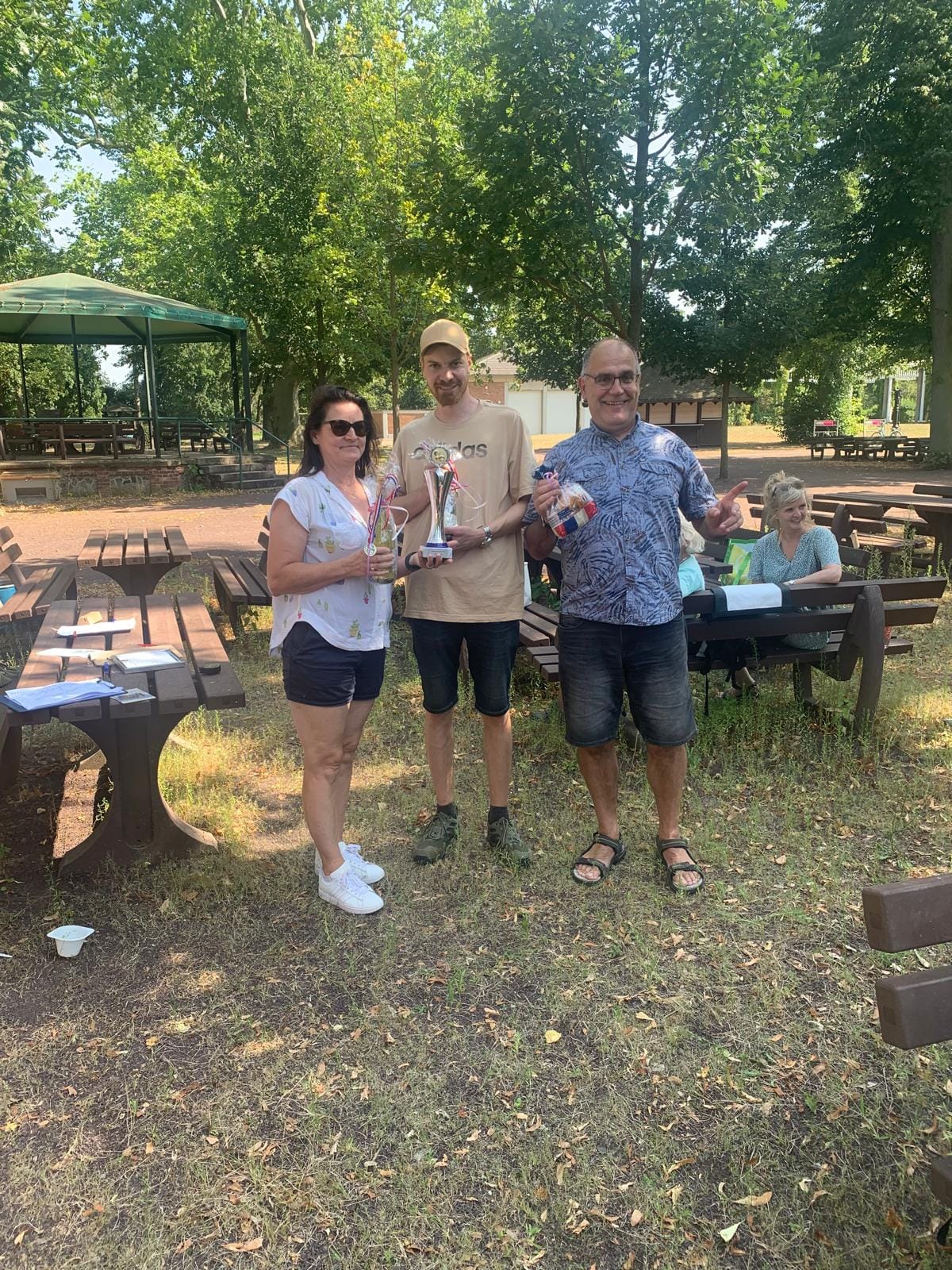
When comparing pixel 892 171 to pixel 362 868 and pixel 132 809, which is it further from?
pixel 132 809

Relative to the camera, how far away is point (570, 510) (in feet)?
10.1

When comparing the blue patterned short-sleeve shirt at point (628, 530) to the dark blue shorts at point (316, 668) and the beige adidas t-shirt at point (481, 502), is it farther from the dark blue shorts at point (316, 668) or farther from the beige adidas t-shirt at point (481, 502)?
the dark blue shorts at point (316, 668)

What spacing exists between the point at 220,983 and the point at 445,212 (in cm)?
925

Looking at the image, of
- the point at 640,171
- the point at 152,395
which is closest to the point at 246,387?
the point at 152,395

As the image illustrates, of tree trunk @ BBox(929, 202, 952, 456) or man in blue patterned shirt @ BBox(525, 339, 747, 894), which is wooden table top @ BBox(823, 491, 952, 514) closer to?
man in blue patterned shirt @ BBox(525, 339, 747, 894)

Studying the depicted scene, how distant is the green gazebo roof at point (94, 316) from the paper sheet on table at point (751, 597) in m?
14.8

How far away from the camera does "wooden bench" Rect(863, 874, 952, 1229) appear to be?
1705mm

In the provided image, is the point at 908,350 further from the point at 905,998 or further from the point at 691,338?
the point at 905,998

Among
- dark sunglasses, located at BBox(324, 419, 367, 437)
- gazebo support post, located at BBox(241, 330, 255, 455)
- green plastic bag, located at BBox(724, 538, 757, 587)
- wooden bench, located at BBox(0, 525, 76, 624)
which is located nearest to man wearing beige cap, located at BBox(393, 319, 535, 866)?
dark sunglasses, located at BBox(324, 419, 367, 437)

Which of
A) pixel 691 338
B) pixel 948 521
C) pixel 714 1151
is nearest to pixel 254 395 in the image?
pixel 691 338

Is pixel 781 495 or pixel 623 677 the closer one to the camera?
pixel 623 677

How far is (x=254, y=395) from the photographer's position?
34625mm

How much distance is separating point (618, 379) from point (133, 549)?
5.08 m

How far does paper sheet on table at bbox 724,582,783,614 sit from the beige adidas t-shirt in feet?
4.48
